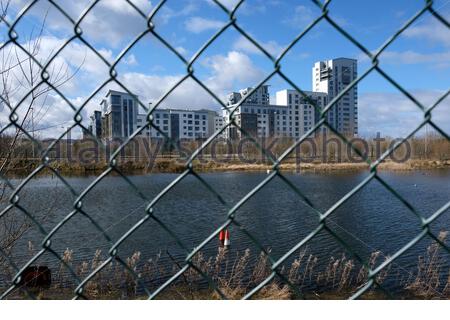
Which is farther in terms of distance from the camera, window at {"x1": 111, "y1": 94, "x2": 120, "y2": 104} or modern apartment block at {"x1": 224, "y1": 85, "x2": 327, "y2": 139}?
window at {"x1": 111, "y1": 94, "x2": 120, "y2": 104}

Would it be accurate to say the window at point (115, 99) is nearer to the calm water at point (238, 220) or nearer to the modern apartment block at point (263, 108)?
the modern apartment block at point (263, 108)

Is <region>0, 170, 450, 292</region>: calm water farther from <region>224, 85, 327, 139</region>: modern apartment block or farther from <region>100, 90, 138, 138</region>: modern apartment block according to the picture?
<region>100, 90, 138, 138</region>: modern apartment block

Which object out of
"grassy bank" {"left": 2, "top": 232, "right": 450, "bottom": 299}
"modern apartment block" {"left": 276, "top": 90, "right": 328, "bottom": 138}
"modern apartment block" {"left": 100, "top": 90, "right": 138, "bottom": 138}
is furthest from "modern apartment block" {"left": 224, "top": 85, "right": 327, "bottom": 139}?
"grassy bank" {"left": 2, "top": 232, "right": 450, "bottom": 299}

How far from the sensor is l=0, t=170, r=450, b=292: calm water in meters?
9.29

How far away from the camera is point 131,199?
18047mm

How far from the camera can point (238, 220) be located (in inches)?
496

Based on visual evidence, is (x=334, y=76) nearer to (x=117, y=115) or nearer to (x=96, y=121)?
(x=117, y=115)

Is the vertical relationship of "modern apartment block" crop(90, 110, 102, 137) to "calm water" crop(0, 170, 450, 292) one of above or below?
above

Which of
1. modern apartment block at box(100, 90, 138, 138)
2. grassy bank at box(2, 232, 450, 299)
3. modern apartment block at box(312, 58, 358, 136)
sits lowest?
grassy bank at box(2, 232, 450, 299)

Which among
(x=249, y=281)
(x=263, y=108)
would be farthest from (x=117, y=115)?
(x=249, y=281)

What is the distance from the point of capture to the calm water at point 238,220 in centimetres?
929

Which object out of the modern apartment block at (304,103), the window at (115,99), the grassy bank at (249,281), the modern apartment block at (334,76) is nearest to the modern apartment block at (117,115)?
the window at (115,99)
